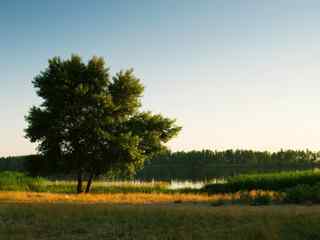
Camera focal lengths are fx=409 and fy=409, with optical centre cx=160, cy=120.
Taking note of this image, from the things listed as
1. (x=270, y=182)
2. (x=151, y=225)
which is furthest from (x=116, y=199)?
(x=270, y=182)

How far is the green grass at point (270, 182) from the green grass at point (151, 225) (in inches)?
711

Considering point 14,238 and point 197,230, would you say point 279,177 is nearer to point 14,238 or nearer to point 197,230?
point 197,230

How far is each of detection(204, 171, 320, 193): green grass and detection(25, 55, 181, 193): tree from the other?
279 inches

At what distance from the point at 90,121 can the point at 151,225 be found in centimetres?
1639

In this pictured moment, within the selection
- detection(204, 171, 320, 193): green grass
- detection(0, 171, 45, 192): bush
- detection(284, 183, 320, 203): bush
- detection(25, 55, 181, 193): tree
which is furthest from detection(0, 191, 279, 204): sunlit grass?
detection(0, 171, 45, 192): bush

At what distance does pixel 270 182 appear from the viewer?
30.6 metres

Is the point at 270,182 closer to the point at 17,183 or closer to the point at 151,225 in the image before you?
the point at 17,183

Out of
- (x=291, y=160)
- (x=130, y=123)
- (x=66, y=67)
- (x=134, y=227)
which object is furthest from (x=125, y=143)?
(x=291, y=160)

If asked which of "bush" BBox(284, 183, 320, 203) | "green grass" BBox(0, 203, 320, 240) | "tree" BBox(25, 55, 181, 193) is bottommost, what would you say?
"green grass" BBox(0, 203, 320, 240)

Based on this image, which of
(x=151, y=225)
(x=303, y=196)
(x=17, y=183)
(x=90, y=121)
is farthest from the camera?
(x=17, y=183)

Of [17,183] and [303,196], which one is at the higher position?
[17,183]

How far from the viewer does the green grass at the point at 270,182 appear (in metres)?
29.2

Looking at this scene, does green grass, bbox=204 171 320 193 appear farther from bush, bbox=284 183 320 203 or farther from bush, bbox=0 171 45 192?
bush, bbox=0 171 45 192

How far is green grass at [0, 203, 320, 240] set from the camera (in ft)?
31.2
